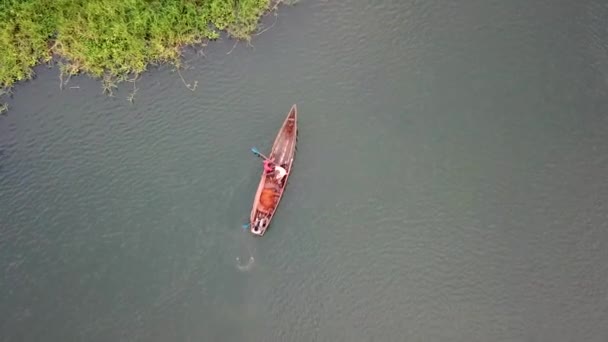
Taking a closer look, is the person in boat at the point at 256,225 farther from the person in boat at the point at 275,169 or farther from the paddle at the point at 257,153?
the paddle at the point at 257,153

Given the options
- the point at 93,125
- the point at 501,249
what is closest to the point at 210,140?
the point at 93,125

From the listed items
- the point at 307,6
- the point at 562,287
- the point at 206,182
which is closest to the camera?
the point at 562,287

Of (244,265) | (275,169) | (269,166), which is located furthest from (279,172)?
(244,265)

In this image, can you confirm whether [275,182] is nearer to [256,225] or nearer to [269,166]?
[269,166]

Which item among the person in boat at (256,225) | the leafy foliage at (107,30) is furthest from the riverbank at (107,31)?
Answer: the person in boat at (256,225)

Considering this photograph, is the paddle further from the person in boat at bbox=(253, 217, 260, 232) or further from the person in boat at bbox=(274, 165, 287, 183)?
the person in boat at bbox=(253, 217, 260, 232)

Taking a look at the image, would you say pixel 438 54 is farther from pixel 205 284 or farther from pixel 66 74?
pixel 66 74
